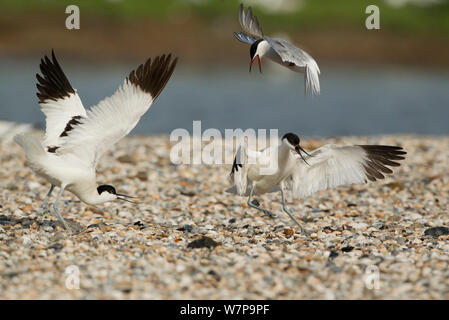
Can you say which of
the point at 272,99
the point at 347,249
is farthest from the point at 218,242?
the point at 272,99

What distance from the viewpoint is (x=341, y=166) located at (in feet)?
23.7

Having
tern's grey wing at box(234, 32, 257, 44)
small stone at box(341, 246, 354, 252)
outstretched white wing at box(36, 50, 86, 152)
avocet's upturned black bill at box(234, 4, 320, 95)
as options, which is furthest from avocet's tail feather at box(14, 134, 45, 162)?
small stone at box(341, 246, 354, 252)

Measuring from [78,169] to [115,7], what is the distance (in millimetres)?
29564

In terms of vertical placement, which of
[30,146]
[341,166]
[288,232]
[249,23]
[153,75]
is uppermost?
[249,23]

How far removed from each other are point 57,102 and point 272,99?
1800 cm

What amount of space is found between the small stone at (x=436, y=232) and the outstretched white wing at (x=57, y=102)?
4.17m

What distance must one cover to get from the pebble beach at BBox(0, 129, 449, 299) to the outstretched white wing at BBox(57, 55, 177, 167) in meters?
1.02

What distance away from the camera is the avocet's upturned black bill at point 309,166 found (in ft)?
23.0

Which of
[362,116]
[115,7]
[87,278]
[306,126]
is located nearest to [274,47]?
[87,278]

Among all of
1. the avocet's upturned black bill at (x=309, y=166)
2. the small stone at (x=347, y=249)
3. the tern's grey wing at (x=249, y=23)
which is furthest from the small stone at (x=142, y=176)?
the small stone at (x=347, y=249)

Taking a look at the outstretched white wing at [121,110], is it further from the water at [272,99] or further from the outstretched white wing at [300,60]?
the water at [272,99]

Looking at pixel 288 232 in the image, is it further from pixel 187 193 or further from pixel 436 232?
pixel 187 193

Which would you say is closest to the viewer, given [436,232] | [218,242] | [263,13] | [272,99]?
[218,242]

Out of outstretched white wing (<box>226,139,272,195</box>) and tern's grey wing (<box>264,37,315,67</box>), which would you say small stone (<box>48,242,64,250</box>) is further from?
tern's grey wing (<box>264,37,315,67</box>)
